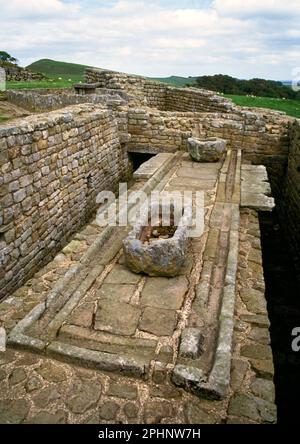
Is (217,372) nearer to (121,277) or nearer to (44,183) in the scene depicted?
(121,277)

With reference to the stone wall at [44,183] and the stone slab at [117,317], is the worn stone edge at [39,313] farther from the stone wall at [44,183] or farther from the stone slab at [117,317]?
the stone wall at [44,183]

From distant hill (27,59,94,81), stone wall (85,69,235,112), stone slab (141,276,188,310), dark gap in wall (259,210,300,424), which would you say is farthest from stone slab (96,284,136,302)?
distant hill (27,59,94,81)

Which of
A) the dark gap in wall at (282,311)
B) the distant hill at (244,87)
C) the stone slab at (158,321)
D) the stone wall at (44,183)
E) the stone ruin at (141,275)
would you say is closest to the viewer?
the stone ruin at (141,275)

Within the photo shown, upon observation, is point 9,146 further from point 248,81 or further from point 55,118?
point 248,81

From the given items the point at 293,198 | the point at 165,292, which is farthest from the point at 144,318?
the point at 293,198

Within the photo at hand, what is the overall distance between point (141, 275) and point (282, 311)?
11.6 feet

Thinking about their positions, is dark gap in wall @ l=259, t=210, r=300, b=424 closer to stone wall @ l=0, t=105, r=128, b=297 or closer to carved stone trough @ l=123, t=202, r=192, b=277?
carved stone trough @ l=123, t=202, r=192, b=277

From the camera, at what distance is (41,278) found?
15.0 feet

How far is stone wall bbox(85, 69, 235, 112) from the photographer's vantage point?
13.5 metres

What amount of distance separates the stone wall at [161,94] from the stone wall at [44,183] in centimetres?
606

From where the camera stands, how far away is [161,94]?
1681 centimetres

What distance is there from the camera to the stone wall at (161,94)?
13531 millimetres

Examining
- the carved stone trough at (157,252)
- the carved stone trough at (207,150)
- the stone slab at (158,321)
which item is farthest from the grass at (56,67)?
the stone slab at (158,321)

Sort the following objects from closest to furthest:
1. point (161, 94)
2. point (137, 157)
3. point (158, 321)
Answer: point (158, 321) < point (137, 157) < point (161, 94)
